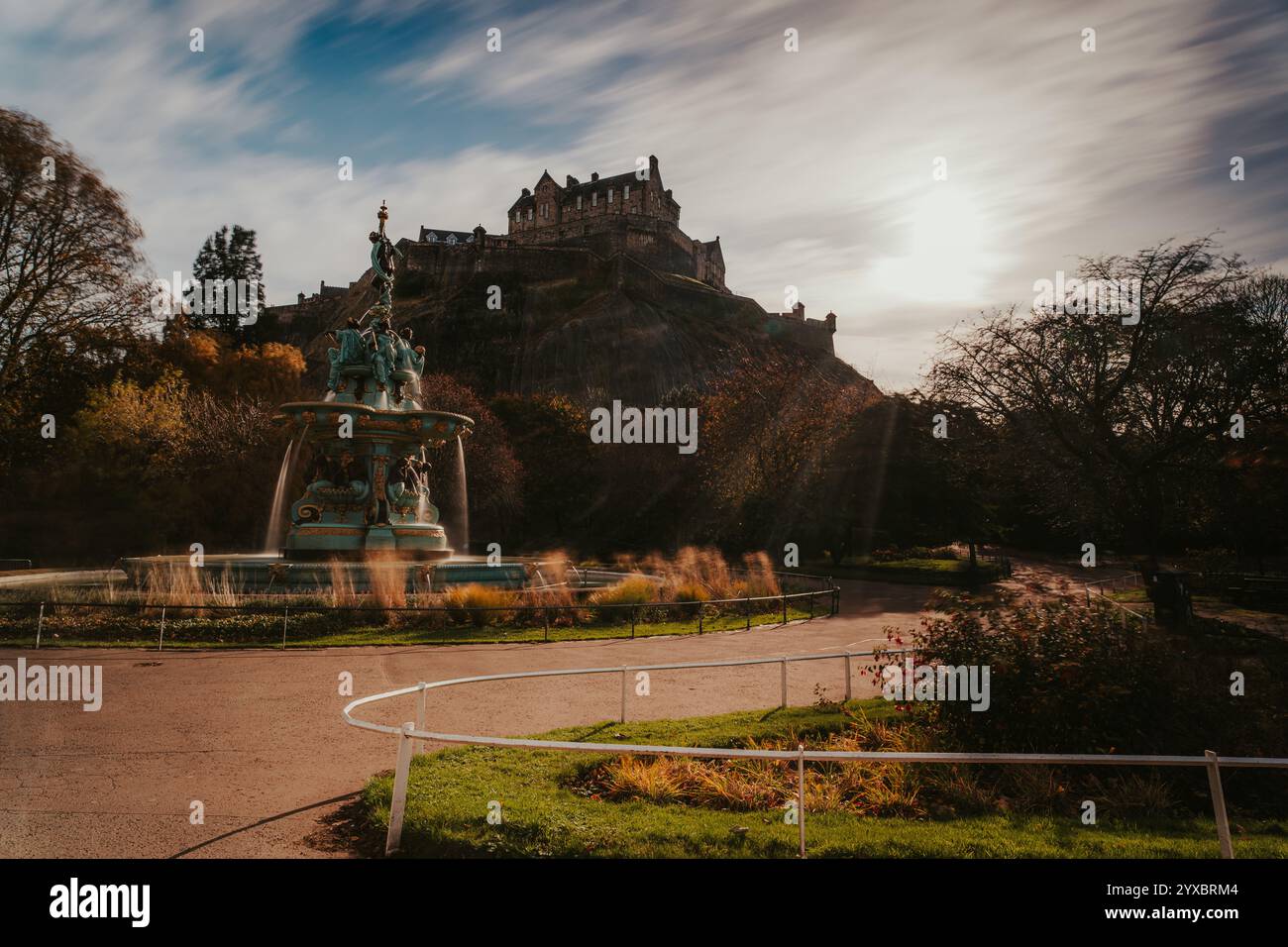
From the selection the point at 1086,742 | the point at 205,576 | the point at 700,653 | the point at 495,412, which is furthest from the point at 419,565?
the point at 495,412

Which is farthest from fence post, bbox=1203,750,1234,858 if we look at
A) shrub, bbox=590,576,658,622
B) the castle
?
the castle

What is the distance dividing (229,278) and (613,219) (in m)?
54.0

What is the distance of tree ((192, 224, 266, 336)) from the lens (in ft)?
231

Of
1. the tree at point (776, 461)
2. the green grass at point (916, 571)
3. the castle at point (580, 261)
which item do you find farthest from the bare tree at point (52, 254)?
the castle at point (580, 261)

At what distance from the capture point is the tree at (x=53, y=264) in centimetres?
3241

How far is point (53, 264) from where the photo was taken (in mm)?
33219

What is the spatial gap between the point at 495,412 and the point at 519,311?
133ft

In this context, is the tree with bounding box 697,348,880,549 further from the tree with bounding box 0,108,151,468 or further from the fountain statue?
the tree with bounding box 0,108,151,468

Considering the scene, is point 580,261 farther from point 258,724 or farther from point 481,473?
point 258,724

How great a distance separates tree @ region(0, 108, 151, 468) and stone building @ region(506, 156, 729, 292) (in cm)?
7377

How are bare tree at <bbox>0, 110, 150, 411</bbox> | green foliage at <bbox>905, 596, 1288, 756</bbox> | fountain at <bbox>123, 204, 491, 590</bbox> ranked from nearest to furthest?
1. green foliage at <bbox>905, 596, 1288, 756</bbox>
2. fountain at <bbox>123, 204, 491, 590</bbox>
3. bare tree at <bbox>0, 110, 150, 411</bbox>

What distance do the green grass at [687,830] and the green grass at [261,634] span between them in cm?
879

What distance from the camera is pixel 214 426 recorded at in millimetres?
41781

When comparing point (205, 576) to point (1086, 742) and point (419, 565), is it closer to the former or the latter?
point (419, 565)
